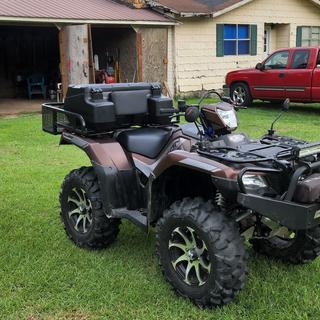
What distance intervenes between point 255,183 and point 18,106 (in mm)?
13575

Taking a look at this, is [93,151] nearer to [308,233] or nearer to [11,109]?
[308,233]

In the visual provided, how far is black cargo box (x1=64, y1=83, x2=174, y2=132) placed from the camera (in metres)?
4.02

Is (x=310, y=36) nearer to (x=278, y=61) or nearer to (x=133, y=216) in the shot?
(x=278, y=61)

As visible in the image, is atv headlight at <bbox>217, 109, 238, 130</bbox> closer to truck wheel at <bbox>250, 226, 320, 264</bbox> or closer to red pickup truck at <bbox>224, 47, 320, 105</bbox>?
truck wheel at <bbox>250, 226, 320, 264</bbox>

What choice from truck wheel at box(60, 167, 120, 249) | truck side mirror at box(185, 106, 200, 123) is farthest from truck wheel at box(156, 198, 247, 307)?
truck wheel at box(60, 167, 120, 249)

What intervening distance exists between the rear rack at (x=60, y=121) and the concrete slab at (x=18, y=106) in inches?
380

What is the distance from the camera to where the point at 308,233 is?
3719mm

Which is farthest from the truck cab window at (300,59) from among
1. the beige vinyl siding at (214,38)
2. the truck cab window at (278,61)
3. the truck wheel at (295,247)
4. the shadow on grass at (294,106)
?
the truck wheel at (295,247)

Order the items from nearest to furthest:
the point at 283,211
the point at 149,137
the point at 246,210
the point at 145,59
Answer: the point at 283,211 < the point at 246,210 < the point at 149,137 < the point at 145,59

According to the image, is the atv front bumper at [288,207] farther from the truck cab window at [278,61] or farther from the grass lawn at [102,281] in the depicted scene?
the truck cab window at [278,61]

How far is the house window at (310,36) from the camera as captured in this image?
69.3ft

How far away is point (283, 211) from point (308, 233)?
91cm

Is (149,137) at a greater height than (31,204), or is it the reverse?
(149,137)

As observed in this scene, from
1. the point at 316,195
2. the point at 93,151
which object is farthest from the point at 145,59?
the point at 316,195
